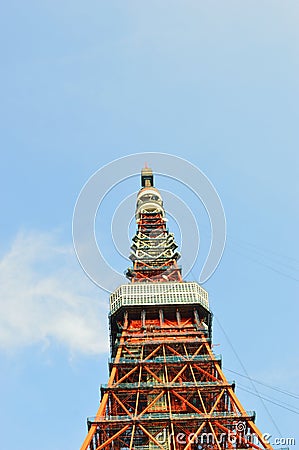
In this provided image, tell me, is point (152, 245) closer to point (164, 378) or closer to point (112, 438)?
point (164, 378)

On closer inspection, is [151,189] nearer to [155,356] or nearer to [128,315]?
[128,315]

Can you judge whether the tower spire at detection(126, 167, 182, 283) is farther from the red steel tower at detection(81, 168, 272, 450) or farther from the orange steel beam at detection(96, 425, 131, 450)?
the orange steel beam at detection(96, 425, 131, 450)

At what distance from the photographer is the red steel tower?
134 ft

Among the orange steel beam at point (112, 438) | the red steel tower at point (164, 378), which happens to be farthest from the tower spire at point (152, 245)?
the orange steel beam at point (112, 438)

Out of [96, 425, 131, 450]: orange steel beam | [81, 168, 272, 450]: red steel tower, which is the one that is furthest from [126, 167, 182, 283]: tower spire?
[96, 425, 131, 450]: orange steel beam

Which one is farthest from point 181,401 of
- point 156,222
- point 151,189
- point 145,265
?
point 151,189

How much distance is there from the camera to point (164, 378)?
48.1m

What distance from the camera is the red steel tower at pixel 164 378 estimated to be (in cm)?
4075

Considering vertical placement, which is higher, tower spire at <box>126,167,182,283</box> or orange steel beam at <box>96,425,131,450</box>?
tower spire at <box>126,167,182,283</box>

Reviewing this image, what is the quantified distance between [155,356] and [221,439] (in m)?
11.1

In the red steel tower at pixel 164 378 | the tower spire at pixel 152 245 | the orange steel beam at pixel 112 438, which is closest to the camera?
the orange steel beam at pixel 112 438

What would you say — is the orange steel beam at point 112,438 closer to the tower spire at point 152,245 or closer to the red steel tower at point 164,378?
the red steel tower at point 164,378

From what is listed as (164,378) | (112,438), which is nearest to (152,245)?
(164,378)

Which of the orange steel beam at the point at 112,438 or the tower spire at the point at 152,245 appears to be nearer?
the orange steel beam at the point at 112,438
